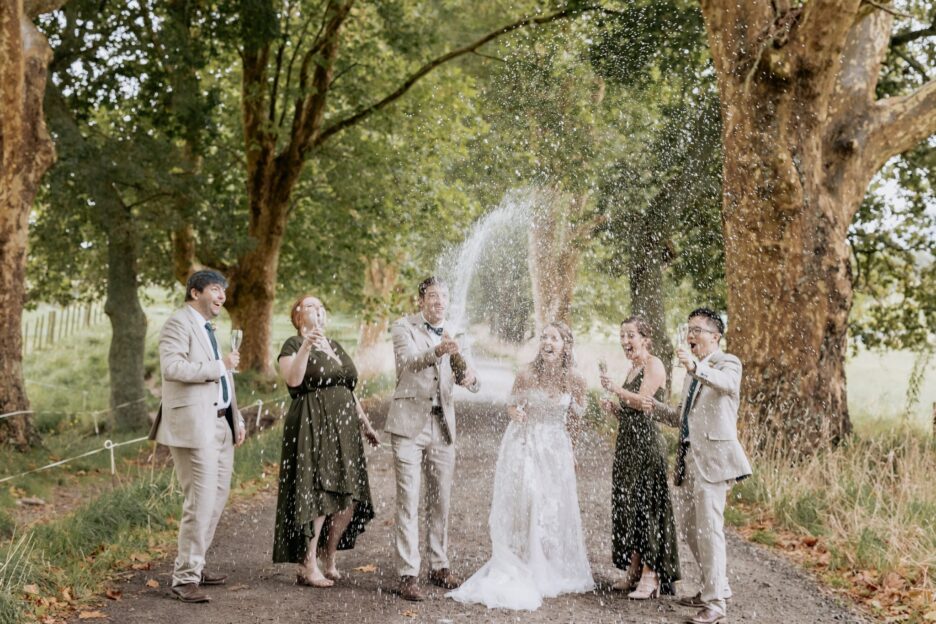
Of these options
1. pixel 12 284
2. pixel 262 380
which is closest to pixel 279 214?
pixel 262 380

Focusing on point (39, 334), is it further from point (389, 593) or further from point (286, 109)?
point (389, 593)

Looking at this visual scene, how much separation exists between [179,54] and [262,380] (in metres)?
8.18

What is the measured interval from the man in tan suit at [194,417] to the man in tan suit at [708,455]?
3031 millimetres

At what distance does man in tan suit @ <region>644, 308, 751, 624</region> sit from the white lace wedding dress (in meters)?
0.83

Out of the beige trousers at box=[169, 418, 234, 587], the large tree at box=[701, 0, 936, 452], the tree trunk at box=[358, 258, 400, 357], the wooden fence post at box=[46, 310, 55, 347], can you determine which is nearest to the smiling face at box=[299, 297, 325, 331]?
the beige trousers at box=[169, 418, 234, 587]

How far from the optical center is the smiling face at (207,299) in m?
6.26

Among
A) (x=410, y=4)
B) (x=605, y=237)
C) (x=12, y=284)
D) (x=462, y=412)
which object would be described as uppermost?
(x=410, y=4)

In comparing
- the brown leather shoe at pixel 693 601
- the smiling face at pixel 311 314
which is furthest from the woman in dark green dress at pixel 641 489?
the smiling face at pixel 311 314

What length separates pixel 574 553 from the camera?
6566 mm

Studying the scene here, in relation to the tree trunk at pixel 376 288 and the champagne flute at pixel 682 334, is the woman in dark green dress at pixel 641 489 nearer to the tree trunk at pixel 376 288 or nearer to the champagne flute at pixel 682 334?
the champagne flute at pixel 682 334

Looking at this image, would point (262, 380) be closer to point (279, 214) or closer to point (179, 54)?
point (279, 214)

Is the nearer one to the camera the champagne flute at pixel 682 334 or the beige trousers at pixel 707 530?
the champagne flute at pixel 682 334

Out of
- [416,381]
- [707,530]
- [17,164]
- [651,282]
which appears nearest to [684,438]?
[707,530]

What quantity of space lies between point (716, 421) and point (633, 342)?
2.73ft
